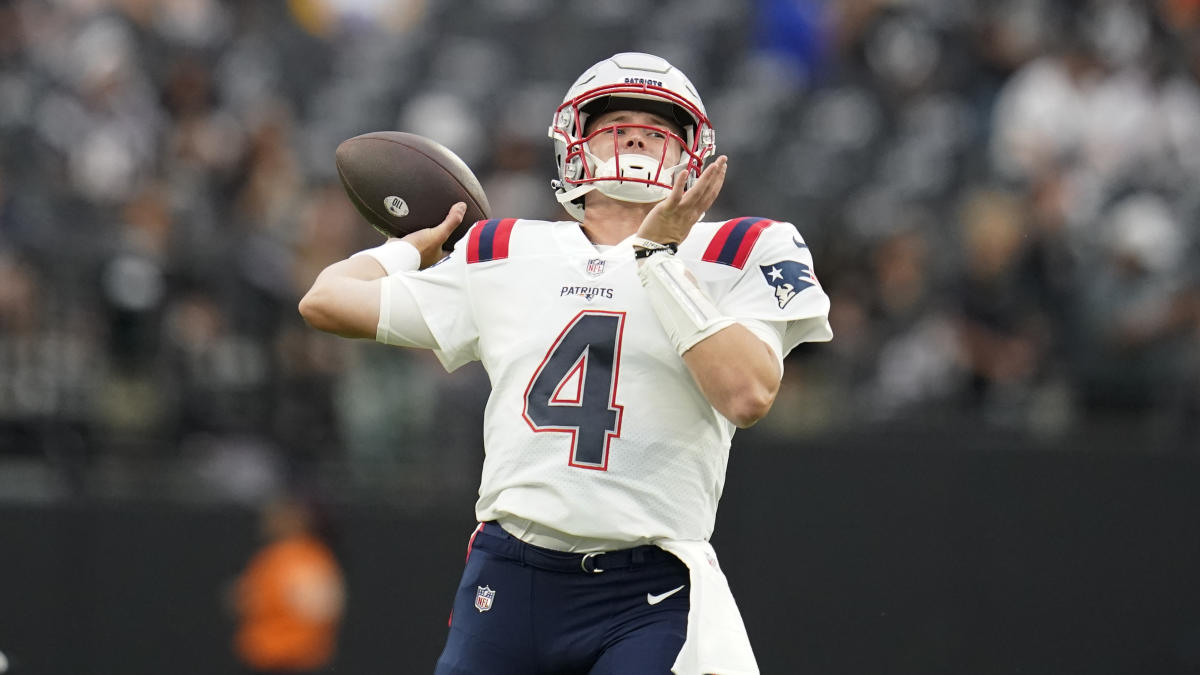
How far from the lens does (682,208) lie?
11.6ft

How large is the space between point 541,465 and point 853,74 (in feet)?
28.7

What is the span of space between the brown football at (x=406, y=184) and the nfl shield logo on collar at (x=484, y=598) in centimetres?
102

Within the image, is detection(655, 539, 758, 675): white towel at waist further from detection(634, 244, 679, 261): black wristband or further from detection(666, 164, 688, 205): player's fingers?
detection(666, 164, 688, 205): player's fingers

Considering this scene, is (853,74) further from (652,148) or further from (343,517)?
(652,148)

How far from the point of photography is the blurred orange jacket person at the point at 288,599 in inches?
334

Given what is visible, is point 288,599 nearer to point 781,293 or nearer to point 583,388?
point 583,388

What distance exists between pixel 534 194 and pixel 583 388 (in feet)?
20.7

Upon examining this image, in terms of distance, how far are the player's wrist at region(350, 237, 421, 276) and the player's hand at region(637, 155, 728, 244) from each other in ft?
2.28

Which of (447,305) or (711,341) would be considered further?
(447,305)

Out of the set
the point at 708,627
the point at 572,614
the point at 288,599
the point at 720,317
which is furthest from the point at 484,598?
the point at 288,599

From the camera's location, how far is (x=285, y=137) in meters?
10.3

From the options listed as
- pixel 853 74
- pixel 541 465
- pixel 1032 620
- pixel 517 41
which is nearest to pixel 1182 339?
pixel 1032 620

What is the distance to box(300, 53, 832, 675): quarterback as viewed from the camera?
3521 millimetres

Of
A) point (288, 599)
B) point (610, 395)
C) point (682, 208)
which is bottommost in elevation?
point (288, 599)
